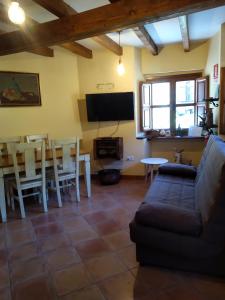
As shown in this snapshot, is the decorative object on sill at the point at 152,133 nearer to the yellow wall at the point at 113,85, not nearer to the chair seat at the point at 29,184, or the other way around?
the yellow wall at the point at 113,85

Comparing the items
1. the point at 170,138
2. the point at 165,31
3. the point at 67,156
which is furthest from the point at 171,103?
the point at 67,156

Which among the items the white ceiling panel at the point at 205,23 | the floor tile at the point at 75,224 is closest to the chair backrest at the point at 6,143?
the floor tile at the point at 75,224

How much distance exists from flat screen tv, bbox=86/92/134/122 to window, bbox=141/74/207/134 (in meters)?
0.48

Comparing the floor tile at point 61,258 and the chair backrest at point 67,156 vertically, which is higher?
the chair backrest at point 67,156

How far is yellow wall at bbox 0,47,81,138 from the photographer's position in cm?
420

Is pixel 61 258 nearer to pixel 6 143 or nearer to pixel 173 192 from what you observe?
pixel 173 192

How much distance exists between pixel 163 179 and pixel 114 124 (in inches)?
78.5

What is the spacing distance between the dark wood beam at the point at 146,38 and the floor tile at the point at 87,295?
3146 millimetres

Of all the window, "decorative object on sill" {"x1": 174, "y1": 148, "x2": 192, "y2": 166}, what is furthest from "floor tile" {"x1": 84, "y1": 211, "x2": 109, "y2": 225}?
the window

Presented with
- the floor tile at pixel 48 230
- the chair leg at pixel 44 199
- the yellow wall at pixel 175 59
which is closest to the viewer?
the floor tile at pixel 48 230

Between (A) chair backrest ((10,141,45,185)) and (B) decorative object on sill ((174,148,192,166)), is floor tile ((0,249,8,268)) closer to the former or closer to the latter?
(A) chair backrest ((10,141,45,185))

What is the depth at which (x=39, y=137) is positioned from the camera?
4.35 metres

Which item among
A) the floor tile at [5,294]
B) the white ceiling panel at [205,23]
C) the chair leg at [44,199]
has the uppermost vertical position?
the white ceiling panel at [205,23]

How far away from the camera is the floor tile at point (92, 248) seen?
2316 mm
